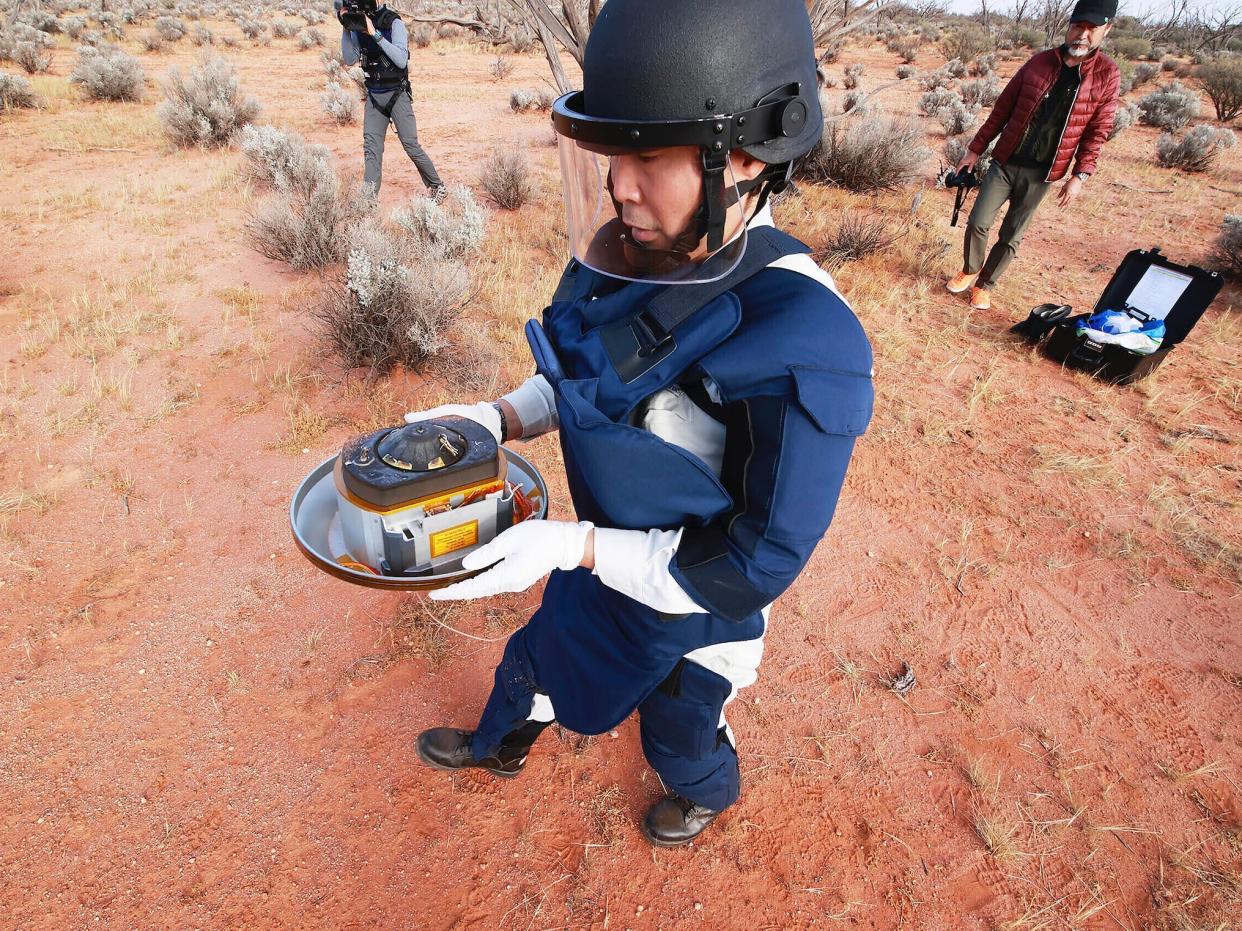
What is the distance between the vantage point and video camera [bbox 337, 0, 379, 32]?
627 centimetres

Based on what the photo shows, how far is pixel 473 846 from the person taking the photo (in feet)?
7.25

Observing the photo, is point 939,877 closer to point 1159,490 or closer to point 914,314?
point 1159,490

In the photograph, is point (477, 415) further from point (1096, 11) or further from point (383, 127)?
point (383, 127)

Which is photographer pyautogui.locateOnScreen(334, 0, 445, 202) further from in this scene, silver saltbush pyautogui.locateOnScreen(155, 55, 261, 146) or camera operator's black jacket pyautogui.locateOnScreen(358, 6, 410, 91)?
silver saltbush pyautogui.locateOnScreen(155, 55, 261, 146)

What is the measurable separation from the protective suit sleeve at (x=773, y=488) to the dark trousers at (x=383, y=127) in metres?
6.97

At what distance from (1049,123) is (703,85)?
552 centimetres

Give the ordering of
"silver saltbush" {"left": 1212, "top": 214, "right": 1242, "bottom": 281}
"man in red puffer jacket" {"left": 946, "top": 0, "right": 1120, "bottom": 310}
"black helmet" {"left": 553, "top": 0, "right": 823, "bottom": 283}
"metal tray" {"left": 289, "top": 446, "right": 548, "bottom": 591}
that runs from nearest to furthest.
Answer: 1. "black helmet" {"left": 553, "top": 0, "right": 823, "bottom": 283}
2. "metal tray" {"left": 289, "top": 446, "right": 548, "bottom": 591}
3. "man in red puffer jacket" {"left": 946, "top": 0, "right": 1120, "bottom": 310}
4. "silver saltbush" {"left": 1212, "top": 214, "right": 1242, "bottom": 281}

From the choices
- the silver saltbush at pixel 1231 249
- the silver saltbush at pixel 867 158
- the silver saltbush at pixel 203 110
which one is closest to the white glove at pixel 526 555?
the silver saltbush at pixel 1231 249

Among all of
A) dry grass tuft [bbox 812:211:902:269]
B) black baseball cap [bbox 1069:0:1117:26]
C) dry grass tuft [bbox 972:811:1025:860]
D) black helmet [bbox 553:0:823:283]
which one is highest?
black baseball cap [bbox 1069:0:1117:26]

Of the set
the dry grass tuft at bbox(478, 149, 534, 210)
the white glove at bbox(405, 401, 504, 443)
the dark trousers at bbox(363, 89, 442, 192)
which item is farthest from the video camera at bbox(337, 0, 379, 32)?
the white glove at bbox(405, 401, 504, 443)

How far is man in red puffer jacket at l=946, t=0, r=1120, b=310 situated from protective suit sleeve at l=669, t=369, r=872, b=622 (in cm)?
539

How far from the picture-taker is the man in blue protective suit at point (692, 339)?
105 centimetres

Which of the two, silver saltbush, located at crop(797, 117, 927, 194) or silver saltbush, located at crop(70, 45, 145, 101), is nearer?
silver saltbush, located at crop(797, 117, 927, 194)

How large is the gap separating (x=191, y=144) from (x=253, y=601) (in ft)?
29.9
